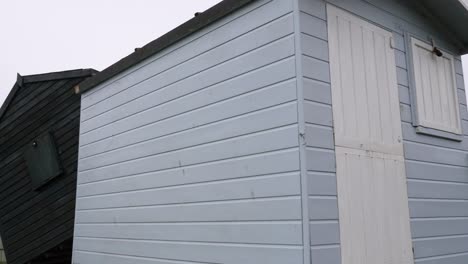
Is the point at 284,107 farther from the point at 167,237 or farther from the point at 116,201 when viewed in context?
the point at 116,201

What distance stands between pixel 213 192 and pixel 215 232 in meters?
0.30

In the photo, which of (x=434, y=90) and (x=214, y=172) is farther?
(x=434, y=90)

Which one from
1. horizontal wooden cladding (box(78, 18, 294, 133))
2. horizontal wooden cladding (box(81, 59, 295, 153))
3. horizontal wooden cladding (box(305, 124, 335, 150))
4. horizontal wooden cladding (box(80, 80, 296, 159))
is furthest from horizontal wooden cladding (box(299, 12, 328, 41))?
horizontal wooden cladding (box(305, 124, 335, 150))

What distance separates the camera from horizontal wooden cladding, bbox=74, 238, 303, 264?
109 inches

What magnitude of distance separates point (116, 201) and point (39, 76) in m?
2.49

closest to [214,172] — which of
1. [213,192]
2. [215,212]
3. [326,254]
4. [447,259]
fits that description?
[213,192]

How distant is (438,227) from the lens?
3.61m

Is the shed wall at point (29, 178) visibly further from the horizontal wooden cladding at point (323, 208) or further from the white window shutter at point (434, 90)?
the white window shutter at point (434, 90)

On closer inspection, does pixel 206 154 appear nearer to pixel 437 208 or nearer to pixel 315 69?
pixel 315 69

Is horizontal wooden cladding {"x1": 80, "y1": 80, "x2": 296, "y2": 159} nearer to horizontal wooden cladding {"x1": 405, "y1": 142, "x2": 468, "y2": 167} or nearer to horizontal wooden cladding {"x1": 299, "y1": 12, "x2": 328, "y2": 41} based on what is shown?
horizontal wooden cladding {"x1": 299, "y1": 12, "x2": 328, "y2": 41}

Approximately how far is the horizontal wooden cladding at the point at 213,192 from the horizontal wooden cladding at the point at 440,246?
1.27 m

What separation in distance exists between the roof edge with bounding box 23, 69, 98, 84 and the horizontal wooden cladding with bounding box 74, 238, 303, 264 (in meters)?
2.07

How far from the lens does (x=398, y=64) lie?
364cm

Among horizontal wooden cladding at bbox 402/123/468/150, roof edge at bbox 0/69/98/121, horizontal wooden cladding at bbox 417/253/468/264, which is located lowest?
horizontal wooden cladding at bbox 417/253/468/264
